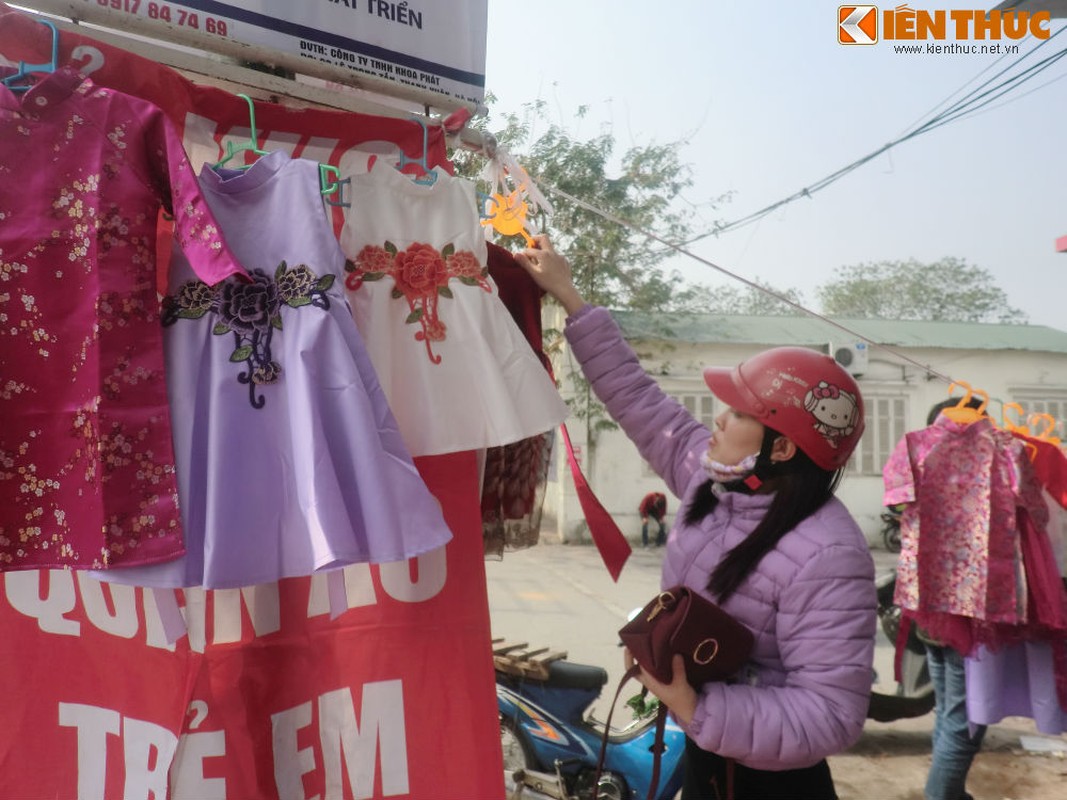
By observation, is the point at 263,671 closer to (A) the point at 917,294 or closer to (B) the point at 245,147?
(B) the point at 245,147

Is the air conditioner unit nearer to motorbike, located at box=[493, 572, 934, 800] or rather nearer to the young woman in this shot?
motorbike, located at box=[493, 572, 934, 800]

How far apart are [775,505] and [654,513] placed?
407 inches

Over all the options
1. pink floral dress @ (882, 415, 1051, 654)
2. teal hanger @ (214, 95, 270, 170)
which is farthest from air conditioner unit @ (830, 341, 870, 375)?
teal hanger @ (214, 95, 270, 170)

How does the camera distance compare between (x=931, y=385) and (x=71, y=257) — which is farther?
(x=931, y=385)

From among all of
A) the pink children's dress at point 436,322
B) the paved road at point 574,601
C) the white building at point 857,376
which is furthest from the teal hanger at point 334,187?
the white building at point 857,376

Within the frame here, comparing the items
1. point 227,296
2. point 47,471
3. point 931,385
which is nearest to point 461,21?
point 227,296

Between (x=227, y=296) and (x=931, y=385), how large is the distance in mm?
14243

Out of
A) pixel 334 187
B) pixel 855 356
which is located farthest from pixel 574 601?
pixel 855 356

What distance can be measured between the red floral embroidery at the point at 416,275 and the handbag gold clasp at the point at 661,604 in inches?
24.4

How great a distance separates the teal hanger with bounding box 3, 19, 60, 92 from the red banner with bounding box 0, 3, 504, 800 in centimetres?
4

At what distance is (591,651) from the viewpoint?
609 centimetres

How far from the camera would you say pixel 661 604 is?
158cm

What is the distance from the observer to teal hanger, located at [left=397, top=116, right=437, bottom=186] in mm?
1549

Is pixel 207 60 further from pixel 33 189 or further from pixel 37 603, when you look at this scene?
pixel 37 603
